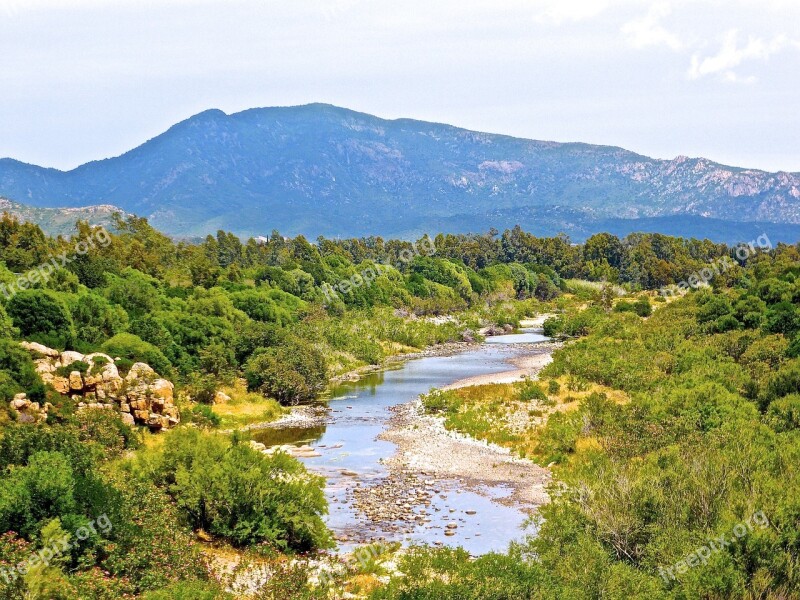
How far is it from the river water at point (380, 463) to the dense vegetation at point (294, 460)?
8.21ft

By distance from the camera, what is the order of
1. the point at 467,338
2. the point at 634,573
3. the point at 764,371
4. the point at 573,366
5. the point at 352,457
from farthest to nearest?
the point at 467,338 → the point at 573,366 → the point at 764,371 → the point at 352,457 → the point at 634,573

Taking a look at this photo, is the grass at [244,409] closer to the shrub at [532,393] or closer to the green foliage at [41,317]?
the green foliage at [41,317]

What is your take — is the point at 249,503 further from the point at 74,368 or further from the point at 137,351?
the point at 137,351

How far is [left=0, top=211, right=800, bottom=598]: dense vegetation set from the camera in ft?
66.4

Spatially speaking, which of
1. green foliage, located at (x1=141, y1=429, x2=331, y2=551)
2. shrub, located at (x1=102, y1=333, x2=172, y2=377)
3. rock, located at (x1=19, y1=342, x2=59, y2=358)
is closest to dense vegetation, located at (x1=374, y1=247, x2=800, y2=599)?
green foliage, located at (x1=141, y1=429, x2=331, y2=551)

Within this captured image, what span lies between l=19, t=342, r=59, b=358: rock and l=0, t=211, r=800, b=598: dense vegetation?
1.42m

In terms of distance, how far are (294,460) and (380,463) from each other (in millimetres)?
11133

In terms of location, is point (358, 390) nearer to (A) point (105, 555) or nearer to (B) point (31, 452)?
(B) point (31, 452)

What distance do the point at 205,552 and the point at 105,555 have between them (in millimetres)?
3809

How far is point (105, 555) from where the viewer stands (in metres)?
21.4

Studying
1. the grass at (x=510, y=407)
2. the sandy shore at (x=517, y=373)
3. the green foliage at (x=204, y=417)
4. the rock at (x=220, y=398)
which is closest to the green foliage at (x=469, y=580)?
the grass at (x=510, y=407)

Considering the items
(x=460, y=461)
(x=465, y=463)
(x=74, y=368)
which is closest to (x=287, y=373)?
(x=74, y=368)

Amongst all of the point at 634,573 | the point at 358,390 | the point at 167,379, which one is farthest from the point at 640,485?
the point at 358,390

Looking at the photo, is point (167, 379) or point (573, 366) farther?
point (573, 366)
